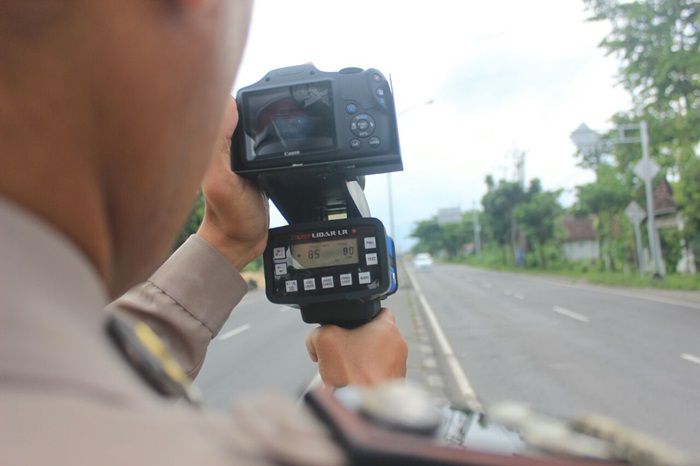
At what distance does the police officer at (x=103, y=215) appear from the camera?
1.23 ft

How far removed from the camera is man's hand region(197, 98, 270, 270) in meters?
1.28

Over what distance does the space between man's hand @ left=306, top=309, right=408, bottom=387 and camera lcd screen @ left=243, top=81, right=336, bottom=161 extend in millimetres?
417

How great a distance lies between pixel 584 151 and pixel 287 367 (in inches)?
977

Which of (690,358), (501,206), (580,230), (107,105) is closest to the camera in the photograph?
(107,105)

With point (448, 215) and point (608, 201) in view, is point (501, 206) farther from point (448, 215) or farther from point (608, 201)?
point (608, 201)

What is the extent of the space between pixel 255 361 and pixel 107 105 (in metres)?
7.73

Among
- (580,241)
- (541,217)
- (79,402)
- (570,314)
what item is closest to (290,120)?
(79,402)

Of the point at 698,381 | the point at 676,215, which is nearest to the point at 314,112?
the point at 698,381

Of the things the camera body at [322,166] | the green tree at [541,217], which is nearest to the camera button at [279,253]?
the camera body at [322,166]

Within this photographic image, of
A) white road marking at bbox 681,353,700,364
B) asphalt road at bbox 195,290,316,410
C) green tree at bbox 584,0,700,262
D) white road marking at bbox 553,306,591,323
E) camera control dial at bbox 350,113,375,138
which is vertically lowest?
white road marking at bbox 553,306,591,323

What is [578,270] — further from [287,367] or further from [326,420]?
[326,420]

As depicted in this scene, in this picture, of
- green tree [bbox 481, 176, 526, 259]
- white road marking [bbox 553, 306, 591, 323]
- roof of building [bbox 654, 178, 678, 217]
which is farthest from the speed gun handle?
green tree [bbox 481, 176, 526, 259]

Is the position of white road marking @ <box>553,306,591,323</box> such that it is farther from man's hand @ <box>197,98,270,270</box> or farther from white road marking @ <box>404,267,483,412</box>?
man's hand @ <box>197,98,270,270</box>

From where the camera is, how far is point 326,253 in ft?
4.46
